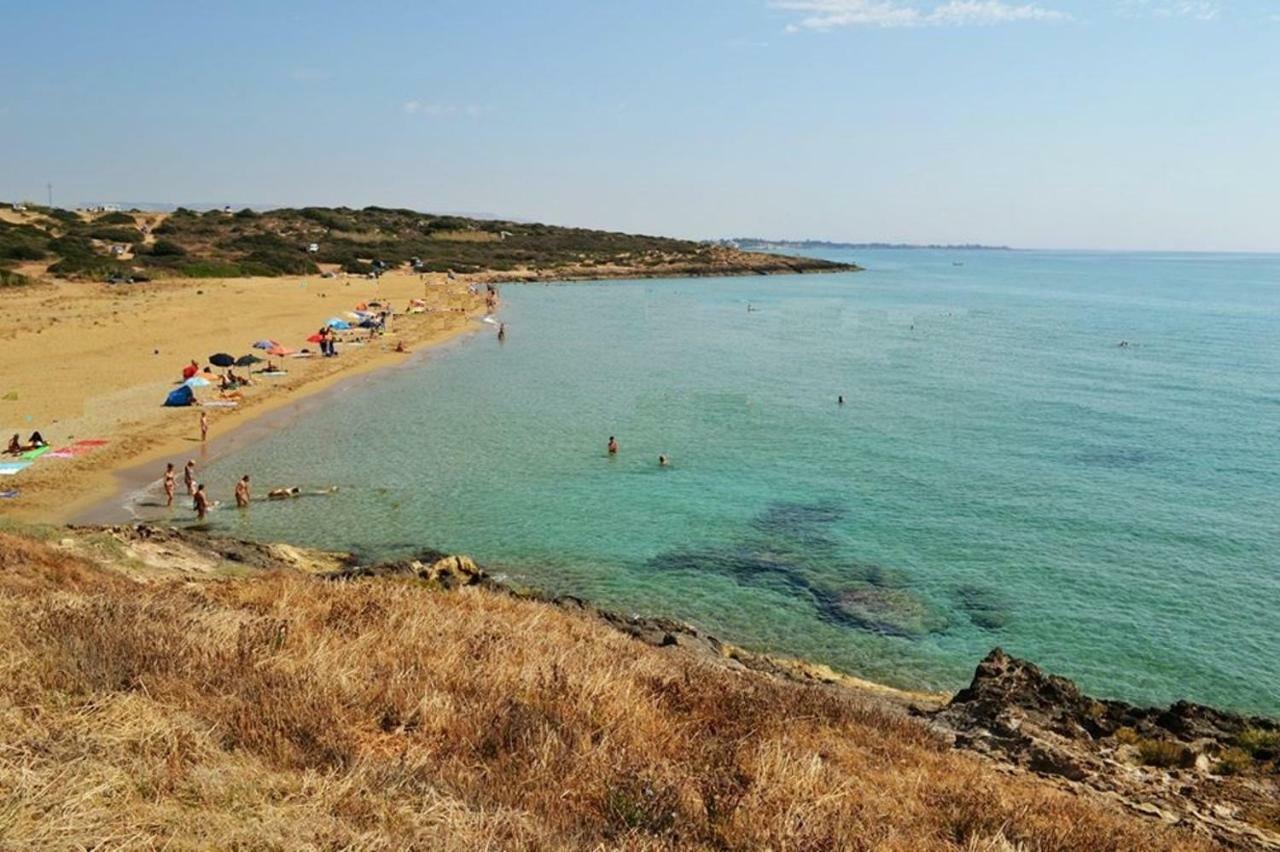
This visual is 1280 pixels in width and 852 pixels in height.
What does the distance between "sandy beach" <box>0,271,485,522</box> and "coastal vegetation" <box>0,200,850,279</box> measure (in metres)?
11.1

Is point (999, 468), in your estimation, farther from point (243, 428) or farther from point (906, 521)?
point (243, 428)

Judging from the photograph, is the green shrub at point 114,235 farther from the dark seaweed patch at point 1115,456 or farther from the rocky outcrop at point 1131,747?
the rocky outcrop at point 1131,747

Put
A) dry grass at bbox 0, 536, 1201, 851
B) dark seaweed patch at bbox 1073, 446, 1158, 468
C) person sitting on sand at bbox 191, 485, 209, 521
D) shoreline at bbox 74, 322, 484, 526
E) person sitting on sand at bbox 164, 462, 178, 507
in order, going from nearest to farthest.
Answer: dry grass at bbox 0, 536, 1201, 851
shoreline at bbox 74, 322, 484, 526
person sitting on sand at bbox 191, 485, 209, 521
person sitting on sand at bbox 164, 462, 178, 507
dark seaweed patch at bbox 1073, 446, 1158, 468

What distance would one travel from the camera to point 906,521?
2591cm

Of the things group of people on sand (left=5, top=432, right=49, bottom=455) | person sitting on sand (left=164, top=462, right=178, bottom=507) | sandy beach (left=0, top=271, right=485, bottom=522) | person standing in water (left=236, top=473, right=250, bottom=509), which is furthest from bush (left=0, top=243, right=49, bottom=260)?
person standing in water (left=236, top=473, right=250, bottom=509)

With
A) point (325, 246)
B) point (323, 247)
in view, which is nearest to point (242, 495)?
point (323, 247)

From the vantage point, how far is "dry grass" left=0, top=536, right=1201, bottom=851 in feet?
19.2

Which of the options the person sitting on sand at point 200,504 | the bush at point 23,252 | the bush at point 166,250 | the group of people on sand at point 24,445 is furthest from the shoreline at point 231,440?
the bush at point 166,250

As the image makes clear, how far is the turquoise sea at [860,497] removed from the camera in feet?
63.1

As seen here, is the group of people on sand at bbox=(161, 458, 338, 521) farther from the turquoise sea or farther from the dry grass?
the dry grass

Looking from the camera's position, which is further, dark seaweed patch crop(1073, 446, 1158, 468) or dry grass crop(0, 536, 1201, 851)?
dark seaweed patch crop(1073, 446, 1158, 468)

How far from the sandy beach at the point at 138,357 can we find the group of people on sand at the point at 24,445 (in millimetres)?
558

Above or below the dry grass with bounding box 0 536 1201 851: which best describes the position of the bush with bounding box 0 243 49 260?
above

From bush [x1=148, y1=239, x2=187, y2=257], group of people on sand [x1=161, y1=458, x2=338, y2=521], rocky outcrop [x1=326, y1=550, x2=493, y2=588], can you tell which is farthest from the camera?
bush [x1=148, y1=239, x2=187, y2=257]
